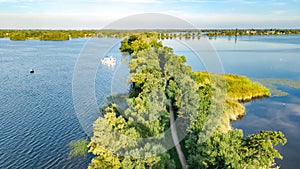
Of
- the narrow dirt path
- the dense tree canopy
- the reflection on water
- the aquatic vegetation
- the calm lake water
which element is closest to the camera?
the dense tree canopy

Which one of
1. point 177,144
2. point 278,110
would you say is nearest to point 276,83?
point 278,110

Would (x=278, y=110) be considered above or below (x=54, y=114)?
below

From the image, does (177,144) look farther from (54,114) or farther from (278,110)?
(278,110)

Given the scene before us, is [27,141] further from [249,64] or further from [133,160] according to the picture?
[249,64]

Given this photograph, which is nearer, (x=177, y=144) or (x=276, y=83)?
(x=177, y=144)

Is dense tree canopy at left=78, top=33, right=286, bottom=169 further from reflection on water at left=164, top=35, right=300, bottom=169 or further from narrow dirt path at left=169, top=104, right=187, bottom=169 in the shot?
reflection on water at left=164, top=35, right=300, bottom=169

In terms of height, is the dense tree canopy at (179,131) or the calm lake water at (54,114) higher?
the dense tree canopy at (179,131)

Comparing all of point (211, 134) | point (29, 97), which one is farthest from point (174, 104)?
point (29, 97)

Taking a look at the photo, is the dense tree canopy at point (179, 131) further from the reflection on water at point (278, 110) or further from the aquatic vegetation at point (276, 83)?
the aquatic vegetation at point (276, 83)

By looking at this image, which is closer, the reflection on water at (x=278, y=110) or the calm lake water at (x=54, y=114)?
the calm lake water at (x=54, y=114)

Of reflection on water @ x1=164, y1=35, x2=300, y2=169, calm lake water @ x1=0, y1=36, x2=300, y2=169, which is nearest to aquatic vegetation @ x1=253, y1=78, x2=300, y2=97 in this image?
reflection on water @ x1=164, y1=35, x2=300, y2=169

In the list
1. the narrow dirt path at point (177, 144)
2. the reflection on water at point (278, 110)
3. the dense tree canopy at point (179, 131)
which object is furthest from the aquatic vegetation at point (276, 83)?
the narrow dirt path at point (177, 144)
